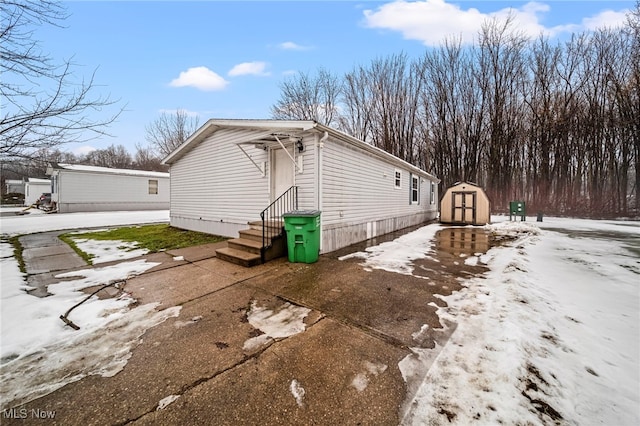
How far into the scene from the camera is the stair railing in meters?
5.51

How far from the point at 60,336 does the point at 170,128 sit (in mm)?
30198

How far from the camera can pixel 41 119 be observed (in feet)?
12.8

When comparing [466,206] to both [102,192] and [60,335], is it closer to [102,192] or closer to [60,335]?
[60,335]

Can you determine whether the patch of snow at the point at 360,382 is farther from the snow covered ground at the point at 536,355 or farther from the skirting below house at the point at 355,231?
the skirting below house at the point at 355,231

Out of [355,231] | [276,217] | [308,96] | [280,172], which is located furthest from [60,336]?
[308,96]

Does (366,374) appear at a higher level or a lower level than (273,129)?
lower

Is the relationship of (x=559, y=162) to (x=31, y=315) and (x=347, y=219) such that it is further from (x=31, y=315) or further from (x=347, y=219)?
(x=31, y=315)

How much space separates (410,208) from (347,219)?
672 cm

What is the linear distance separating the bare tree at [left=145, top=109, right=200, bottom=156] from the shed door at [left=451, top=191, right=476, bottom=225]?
86.7ft

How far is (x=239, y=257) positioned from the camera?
527 centimetres

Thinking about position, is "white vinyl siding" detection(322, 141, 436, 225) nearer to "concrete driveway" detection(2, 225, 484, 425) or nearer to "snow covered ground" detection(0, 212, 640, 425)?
"concrete driveway" detection(2, 225, 484, 425)

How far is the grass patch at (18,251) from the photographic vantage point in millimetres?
5158

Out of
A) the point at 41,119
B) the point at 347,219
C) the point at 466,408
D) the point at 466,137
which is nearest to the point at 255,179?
the point at 347,219

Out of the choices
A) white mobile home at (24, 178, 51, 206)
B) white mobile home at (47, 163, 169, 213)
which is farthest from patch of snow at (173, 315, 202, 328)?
white mobile home at (24, 178, 51, 206)
